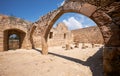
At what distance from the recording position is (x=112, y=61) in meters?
2.43

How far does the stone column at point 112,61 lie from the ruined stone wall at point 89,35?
1220 centimetres

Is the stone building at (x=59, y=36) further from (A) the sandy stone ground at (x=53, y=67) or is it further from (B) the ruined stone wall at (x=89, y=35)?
(A) the sandy stone ground at (x=53, y=67)

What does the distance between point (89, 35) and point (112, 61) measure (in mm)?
13876

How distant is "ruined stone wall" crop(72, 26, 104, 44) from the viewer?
14.7 metres

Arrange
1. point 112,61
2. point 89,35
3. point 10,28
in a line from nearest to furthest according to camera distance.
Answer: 1. point 112,61
2. point 10,28
3. point 89,35

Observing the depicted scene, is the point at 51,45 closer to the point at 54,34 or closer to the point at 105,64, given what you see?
the point at 54,34

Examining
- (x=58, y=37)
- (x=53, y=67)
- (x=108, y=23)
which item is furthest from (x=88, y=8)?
(x=58, y=37)

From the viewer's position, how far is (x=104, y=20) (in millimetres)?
3037

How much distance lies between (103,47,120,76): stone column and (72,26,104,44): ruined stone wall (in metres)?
12.2

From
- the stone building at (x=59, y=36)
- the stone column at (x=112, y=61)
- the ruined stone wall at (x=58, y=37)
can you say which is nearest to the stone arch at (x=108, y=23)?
the stone column at (x=112, y=61)

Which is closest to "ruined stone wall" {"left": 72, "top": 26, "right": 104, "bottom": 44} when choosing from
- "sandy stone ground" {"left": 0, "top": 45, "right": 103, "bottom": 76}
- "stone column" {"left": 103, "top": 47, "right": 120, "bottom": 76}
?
"sandy stone ground" {"left": 0, "top": 45, "right": 103, "bottom": 76}

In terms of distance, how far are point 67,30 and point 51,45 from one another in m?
4.64

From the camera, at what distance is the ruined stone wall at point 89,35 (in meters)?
14.7

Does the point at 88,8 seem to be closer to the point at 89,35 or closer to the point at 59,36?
the point at 59,36
